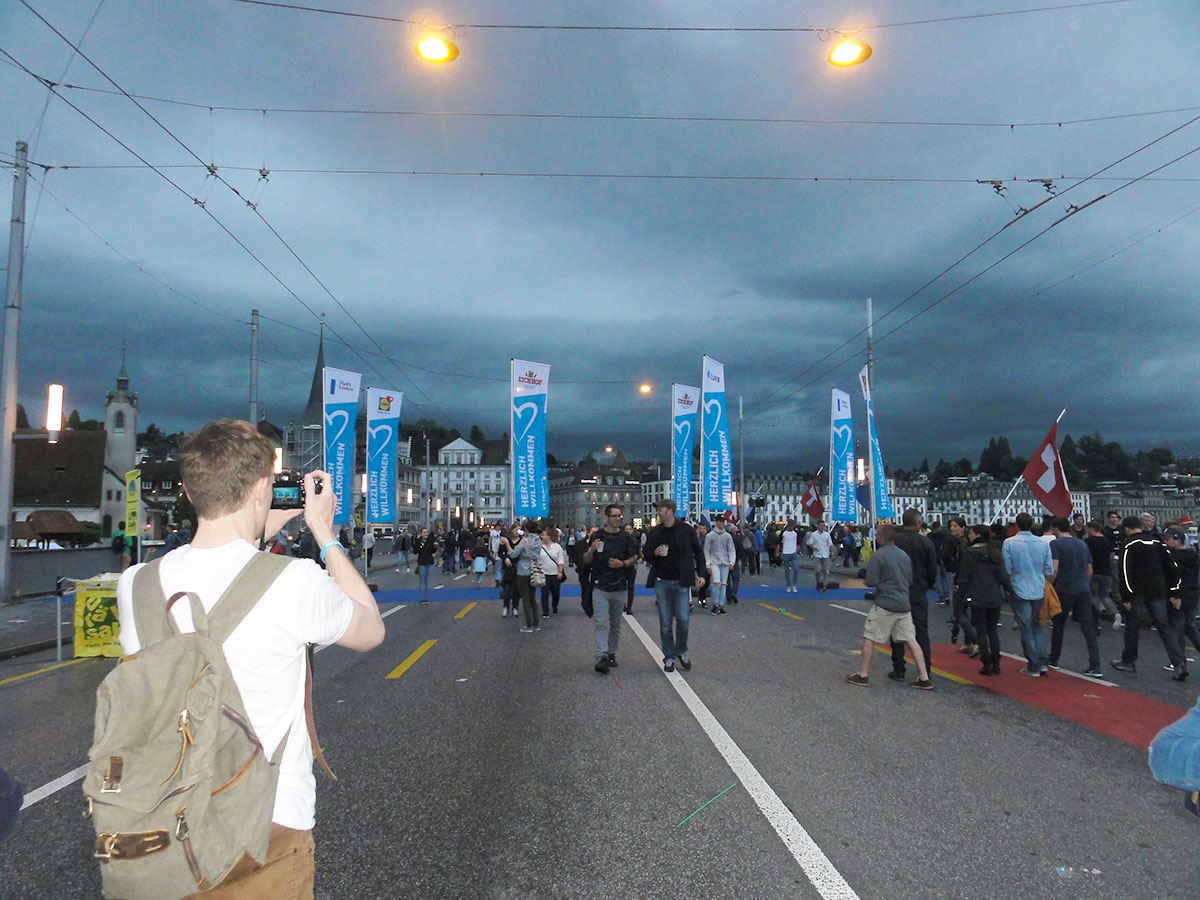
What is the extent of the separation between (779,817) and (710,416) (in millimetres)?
24763

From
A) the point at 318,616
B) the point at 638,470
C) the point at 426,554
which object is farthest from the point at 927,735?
the point at 638,470

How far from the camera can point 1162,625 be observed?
31.3ft

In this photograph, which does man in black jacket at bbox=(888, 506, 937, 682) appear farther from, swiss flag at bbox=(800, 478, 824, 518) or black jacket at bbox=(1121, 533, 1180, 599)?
swiss flag at bbox=(800, 478, 824, 518)

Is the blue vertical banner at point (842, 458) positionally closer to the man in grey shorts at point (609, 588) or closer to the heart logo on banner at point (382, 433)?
the heart logo on banner at point (382, 433)

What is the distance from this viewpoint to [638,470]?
19438 centimetres

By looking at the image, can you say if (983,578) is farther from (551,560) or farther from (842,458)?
(842,458)

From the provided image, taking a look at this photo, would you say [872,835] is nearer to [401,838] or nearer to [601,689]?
[401,838]

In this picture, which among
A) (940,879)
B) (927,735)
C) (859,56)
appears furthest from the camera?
(859,56)

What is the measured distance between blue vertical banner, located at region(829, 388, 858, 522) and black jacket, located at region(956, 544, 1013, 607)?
18500 millimetres

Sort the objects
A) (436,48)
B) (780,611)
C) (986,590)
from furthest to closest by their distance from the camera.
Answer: (780,611)
(436,48)
(986,590)

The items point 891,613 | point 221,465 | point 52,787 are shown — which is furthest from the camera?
point 891,613

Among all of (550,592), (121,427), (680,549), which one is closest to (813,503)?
(550,592)

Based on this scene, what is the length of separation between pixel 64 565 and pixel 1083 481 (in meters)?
169

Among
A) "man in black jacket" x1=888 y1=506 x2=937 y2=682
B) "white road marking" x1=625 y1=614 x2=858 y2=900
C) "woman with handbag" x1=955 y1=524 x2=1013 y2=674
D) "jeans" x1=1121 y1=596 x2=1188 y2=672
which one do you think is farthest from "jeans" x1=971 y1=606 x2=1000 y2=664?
"white road marking" x1=625 y1=614 x2=858 y2=900
